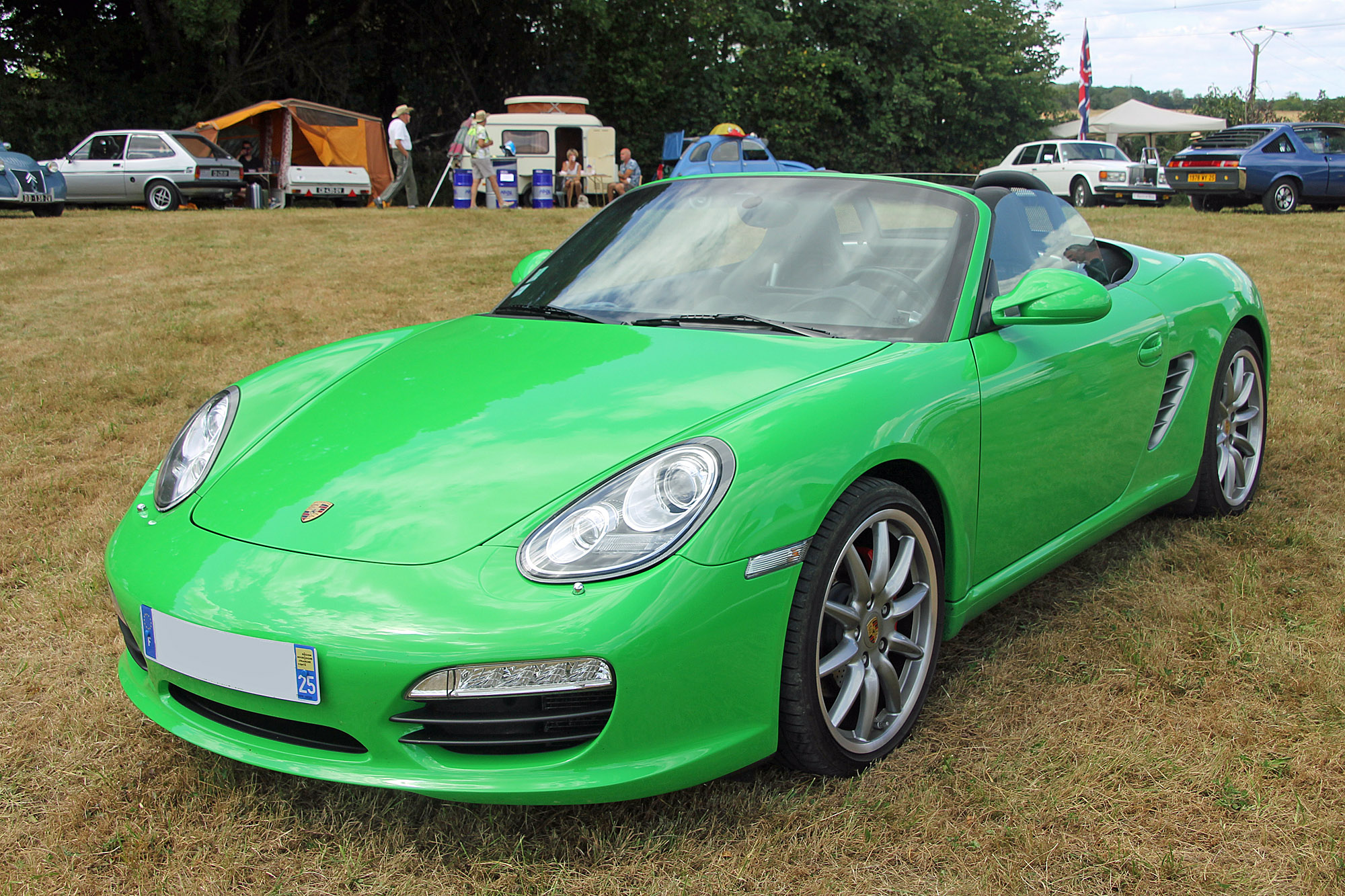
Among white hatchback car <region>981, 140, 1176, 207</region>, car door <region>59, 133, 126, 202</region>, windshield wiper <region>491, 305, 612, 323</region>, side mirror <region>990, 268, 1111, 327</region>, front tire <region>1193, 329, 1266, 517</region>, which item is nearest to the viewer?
side mirror <region>990, 268, 1111, 327</region>

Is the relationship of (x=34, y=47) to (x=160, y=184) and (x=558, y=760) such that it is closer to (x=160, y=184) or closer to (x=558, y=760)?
(x=160, y=184)

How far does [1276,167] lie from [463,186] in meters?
13.6

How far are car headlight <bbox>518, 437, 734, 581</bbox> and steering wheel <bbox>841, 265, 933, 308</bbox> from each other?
95 centimetres

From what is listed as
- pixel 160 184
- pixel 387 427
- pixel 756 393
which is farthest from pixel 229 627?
pixel 160 184

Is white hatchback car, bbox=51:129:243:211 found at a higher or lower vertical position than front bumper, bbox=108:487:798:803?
higher

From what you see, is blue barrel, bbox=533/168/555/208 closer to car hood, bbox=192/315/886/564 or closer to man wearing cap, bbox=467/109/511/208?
man wearing cap, bbox=467/109/511/208

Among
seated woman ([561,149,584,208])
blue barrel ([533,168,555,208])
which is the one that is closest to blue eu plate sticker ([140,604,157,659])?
blue barrel ([533,168,555,208])

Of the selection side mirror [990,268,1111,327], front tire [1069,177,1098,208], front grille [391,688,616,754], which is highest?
front tire [1069,177,1098,208]

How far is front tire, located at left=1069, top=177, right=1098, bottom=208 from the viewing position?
21891 mm

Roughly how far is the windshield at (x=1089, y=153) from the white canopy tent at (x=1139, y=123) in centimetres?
1832

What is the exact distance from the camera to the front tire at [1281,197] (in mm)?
17203

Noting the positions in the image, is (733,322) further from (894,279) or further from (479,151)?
(479,151)

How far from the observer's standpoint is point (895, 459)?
7.74ft

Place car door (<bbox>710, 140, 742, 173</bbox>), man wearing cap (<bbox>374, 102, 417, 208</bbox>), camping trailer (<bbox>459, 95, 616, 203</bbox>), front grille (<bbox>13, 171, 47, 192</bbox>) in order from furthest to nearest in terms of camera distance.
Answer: camping trailer (<bbox>459, 95, 616, 203</bbox>) < car door (<bbox>710, 140, 742, 173</bbox>) < man wearing cap (<bbox>374, 102, 417, 208</bbox>) < front grille (<bbox>13, 171, 47, 192</bbox>)
